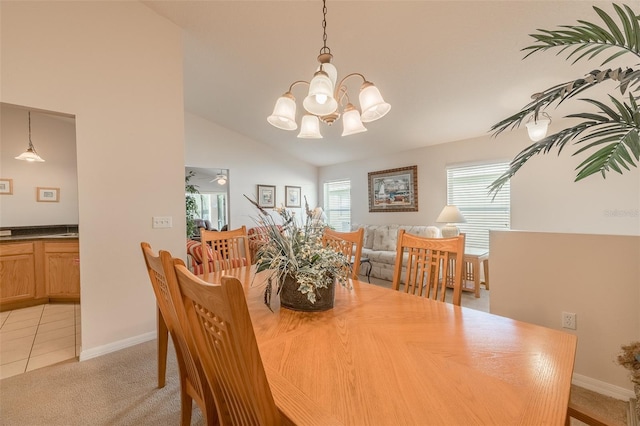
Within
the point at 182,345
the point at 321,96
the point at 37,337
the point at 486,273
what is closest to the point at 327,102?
the point at 321,96

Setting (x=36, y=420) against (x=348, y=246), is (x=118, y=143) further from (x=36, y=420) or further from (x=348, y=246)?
(x=348, y=246)

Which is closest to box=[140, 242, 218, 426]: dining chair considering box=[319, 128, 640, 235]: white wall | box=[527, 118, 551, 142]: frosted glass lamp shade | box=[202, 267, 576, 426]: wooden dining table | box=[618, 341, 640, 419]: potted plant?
box=[202, 267, 576, 426]: wooden dining table

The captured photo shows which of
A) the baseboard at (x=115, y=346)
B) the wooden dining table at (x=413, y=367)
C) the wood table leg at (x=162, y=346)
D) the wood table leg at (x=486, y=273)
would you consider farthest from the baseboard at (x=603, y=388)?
the baseboard at (x=115, y=346)

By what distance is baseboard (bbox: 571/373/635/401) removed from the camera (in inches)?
69.2

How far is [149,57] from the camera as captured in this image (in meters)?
2.67

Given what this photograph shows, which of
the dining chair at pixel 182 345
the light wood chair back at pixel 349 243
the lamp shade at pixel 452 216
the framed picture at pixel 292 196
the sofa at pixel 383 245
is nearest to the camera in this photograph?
the dining chair at pixel 182 345

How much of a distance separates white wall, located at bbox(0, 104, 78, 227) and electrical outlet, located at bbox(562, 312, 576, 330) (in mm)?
5752

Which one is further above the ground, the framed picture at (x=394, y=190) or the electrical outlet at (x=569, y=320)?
the framed picture at (x=394, y=190)

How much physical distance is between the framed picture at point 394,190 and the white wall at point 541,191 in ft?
0.38

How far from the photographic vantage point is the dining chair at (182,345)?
0.99 m

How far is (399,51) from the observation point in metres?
2.75

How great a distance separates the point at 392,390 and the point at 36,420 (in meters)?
2.19

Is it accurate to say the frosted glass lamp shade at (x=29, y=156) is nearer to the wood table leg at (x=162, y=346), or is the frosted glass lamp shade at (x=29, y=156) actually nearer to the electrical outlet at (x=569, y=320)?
the wood table leg at (x=162, y=346)

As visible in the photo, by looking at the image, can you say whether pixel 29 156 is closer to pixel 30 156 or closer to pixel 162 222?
pixel 30 156
